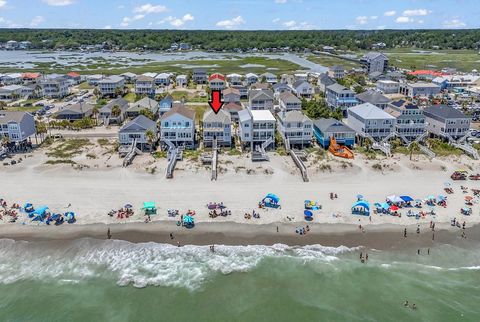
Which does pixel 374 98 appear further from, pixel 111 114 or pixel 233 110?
pixel 111 114

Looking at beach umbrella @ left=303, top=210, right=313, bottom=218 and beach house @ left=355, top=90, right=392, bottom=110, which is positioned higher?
beach house @ left=355, top=90, right=392, bottom=110

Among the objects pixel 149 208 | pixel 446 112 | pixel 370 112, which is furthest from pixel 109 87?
pixel 446 112

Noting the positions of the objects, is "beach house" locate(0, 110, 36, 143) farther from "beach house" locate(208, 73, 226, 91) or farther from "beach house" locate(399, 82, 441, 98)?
"beach house" locate(399, 82, 441, 98)

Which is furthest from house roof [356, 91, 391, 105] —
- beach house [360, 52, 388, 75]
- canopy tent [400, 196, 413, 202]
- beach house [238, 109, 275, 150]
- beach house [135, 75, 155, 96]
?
beach house [360, 52, 388, 75]

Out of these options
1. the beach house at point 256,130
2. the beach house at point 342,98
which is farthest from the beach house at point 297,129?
the beach house at point 342,98

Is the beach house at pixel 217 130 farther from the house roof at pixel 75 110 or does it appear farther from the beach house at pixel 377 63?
the beach house at pixel 377 63

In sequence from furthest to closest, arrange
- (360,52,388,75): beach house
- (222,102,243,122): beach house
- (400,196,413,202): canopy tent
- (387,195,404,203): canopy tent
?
(360,52,388,75): beach house → (222,102,243,122): beach house → (400,196,413,202): canopy tent → (387,195,404,203): canopy tent

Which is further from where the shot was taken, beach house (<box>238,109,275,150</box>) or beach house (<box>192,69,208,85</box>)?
beach house (<box>192,69,208,85</box>)
